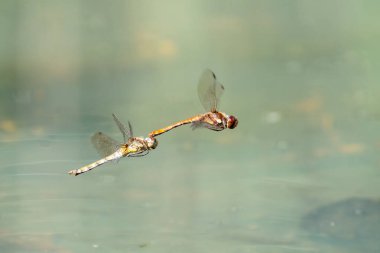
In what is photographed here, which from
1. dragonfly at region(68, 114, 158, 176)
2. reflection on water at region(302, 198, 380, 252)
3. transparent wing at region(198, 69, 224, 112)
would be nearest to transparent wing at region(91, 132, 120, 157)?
dragonfly at region(68, 114, 158, 176)

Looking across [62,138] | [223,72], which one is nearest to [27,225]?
[62,138]

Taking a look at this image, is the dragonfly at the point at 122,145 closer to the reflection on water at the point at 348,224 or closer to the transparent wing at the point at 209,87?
the transparent wing at the point at 209,87

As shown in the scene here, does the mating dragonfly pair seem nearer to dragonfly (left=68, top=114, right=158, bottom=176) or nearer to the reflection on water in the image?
dragonfly (left=68, top=114, right=158, bottom=176)

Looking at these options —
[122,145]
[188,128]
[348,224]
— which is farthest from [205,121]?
[188,128]

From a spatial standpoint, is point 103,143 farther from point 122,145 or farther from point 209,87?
point 209,87

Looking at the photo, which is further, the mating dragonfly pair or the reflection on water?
the reflection on water
